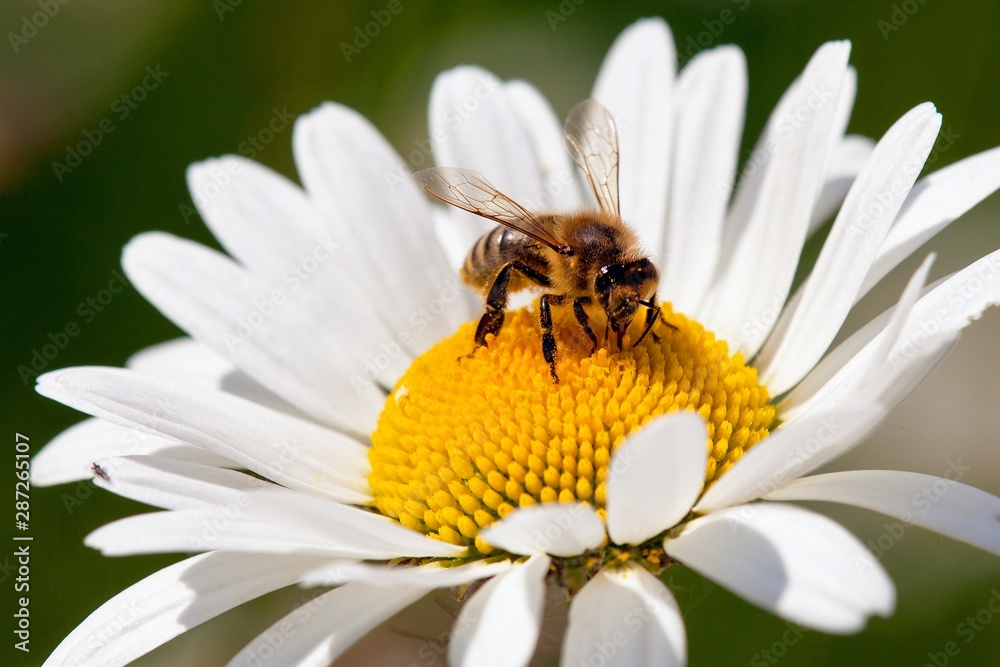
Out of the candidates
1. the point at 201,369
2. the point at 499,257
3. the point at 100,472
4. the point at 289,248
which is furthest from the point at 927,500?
the point at 201,369

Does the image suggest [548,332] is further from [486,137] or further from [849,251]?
[486,137]

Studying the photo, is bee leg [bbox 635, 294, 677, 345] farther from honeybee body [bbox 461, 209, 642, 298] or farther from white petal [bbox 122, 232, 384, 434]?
white petal [bbox 122, 232, 384, 434]

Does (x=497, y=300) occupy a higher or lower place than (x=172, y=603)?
higher

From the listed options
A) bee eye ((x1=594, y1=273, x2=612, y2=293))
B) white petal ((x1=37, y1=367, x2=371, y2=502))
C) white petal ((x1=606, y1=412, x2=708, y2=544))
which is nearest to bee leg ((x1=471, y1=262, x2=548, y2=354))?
bee eye ((x1=594, y1=273, x2=612, y2=293))

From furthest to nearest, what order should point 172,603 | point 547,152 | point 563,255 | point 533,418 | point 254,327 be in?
point 547,152, point 254,327, point 563,255, point 533,418, point 172,603

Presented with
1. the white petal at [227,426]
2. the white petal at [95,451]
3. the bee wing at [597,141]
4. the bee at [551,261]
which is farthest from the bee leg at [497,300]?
the white petal at [95,451]

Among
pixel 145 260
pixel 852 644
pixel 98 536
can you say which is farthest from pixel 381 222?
pixel 852 644

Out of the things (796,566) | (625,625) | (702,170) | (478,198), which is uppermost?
(478,198)
